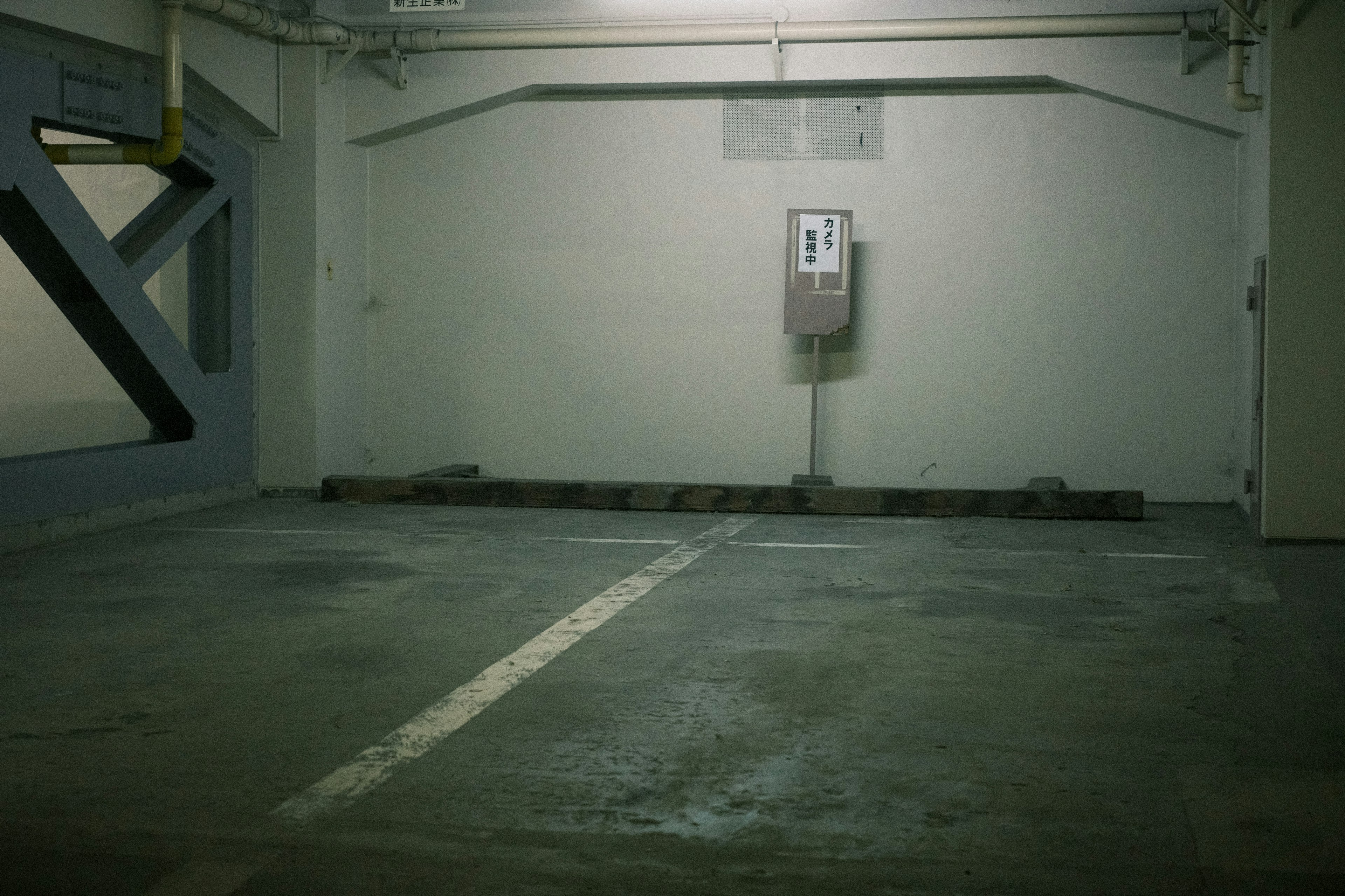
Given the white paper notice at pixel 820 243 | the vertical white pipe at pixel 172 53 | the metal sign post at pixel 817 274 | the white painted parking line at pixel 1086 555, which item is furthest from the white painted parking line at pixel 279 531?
the white paper notice at pixel 820 243

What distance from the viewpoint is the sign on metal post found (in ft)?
28.8

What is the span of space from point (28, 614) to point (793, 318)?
5.41 metres

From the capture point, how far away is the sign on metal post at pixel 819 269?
8.78 m

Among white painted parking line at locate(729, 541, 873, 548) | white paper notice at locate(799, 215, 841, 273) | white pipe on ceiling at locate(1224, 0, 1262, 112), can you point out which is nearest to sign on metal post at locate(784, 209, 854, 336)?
white paper notice at locate(799, 215, 841, 273)

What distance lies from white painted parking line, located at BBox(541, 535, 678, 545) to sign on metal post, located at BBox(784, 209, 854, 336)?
2.38m

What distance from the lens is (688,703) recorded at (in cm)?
369

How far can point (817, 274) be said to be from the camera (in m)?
8.80

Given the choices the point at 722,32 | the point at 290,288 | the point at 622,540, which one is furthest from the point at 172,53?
the point at 622,540

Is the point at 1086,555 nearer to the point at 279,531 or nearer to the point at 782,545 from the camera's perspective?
the point at 782,545

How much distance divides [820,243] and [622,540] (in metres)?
2.95

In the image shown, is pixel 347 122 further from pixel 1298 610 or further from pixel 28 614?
pixel 1298 610

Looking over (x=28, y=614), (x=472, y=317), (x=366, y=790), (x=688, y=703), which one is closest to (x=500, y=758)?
(x=366, y=790)

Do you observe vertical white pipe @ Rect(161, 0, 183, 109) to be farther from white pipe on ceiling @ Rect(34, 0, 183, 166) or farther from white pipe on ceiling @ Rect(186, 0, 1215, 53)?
white pipe on ceiling @ Rect(186, 0, 1215, 53)

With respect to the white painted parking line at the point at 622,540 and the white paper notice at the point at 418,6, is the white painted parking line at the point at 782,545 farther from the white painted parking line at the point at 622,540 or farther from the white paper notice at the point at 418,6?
the white paper notice at the point at 418,6
